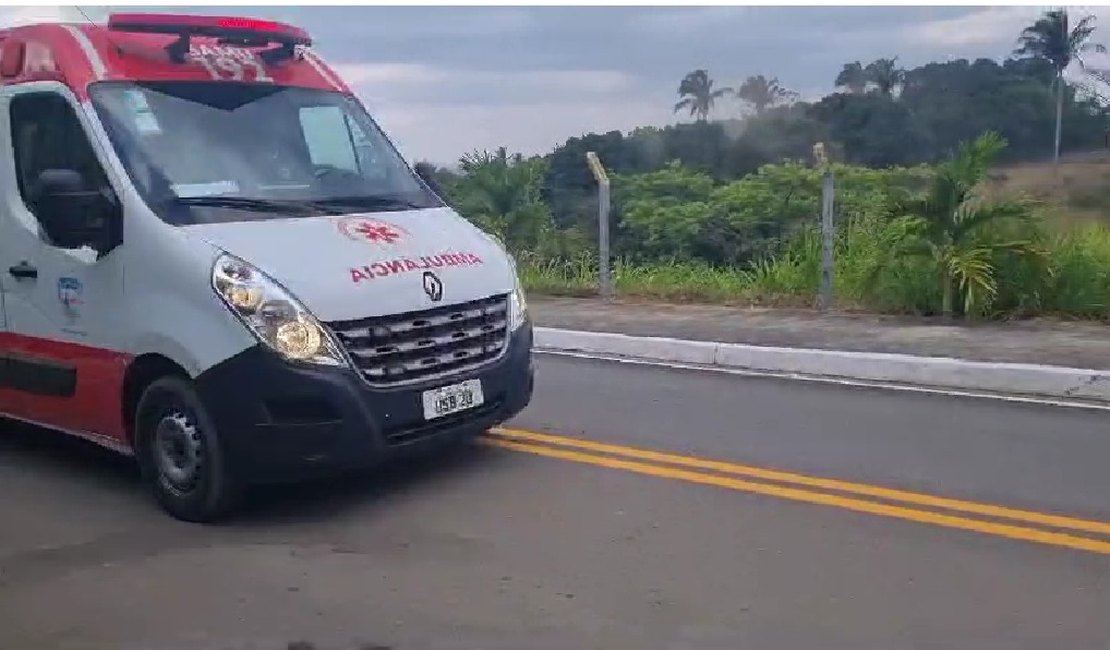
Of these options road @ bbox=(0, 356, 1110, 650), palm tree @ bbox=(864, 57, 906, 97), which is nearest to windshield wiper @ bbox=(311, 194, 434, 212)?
road @ bbox=(0, 356, 1110, 650)

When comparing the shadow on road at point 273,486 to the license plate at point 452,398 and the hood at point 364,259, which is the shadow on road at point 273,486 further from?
the hood at point 364,259

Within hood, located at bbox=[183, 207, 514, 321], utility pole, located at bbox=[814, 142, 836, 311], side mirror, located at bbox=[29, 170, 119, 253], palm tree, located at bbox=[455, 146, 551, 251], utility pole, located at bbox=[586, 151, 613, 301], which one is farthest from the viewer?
palm tree, located at bbox=[455, 146, 551, 251]

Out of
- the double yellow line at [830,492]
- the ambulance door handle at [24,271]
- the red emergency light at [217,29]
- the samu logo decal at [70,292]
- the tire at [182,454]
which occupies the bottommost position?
the double yellow line at [830,492]

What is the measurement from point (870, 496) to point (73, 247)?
3.96 meters

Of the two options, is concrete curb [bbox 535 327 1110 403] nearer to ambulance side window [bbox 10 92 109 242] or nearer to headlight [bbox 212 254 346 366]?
headlight [bbox 212 254 346 366]

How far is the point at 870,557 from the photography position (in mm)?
4840

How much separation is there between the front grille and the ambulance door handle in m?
1.85

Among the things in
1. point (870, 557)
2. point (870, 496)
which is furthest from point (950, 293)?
point (870, 557)

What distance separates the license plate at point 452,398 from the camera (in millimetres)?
5676

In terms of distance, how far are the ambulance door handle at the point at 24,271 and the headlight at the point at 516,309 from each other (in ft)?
7.77

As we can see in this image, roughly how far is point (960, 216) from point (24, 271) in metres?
7.54

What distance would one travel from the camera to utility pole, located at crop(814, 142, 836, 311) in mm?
11094

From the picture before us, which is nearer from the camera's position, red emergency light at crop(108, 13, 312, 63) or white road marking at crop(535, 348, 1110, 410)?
red emergency light at crop(108, 13, 312, 63)

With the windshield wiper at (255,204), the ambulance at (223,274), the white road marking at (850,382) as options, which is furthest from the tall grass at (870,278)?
the windshield wiper at (255,204)
